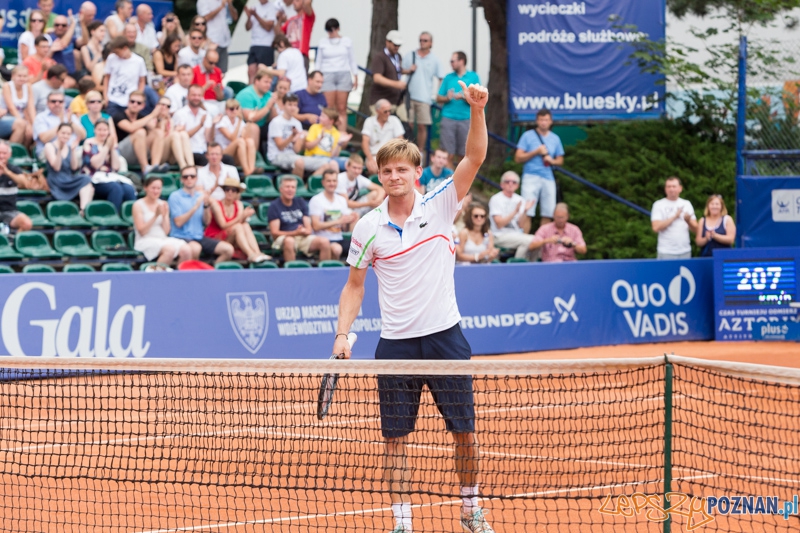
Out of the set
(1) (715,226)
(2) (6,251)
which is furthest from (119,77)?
(1) (715,226)

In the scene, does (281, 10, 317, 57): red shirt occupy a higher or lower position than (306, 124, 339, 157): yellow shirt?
higher

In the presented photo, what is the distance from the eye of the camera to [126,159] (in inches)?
602

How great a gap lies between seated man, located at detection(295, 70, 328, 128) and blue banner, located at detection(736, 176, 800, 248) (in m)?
6.46

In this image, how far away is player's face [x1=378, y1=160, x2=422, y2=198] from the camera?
562cm

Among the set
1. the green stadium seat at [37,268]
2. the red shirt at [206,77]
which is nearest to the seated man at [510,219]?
the red shirt at [206,77]

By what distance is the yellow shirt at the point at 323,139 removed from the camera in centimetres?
1680

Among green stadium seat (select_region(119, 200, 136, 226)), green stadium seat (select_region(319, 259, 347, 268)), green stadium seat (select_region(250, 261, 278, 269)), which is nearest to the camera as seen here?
green stadium seat (select_region(250, 261, 278, 269))

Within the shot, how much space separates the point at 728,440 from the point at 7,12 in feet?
50.9

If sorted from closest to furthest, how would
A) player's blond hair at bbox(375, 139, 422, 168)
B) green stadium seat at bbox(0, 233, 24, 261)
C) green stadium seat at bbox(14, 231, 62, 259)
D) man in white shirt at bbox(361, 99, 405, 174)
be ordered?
player's blond hair at bbox(375, 139, 422, 168) → green stadium seat at bbox(0, 233, 24, 261) → green stadium seat at bbox(14, 231, 62, 259) → man in white shirt at bbox(361, 99, 405, 174)

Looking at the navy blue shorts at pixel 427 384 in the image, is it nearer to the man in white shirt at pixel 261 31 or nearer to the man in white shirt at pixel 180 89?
the man in white shirt at pixel 180 89

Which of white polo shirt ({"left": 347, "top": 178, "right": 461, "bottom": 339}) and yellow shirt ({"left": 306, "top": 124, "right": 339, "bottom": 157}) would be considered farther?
yellow shirt ({"left": 306, "top": 124, "right": 339, "bottom": 157})

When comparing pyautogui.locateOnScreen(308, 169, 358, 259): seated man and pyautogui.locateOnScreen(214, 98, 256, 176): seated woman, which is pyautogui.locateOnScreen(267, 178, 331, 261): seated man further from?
pyautogui.locateOnScreen(214, 98, 256, 176): seated woman

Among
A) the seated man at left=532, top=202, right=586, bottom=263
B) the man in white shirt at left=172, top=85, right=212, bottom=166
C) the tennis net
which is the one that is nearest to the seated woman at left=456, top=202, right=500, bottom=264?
the seated man at left=532, top=202, right=586, bottom=263

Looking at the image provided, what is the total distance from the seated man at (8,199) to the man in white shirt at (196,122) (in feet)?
9.17
